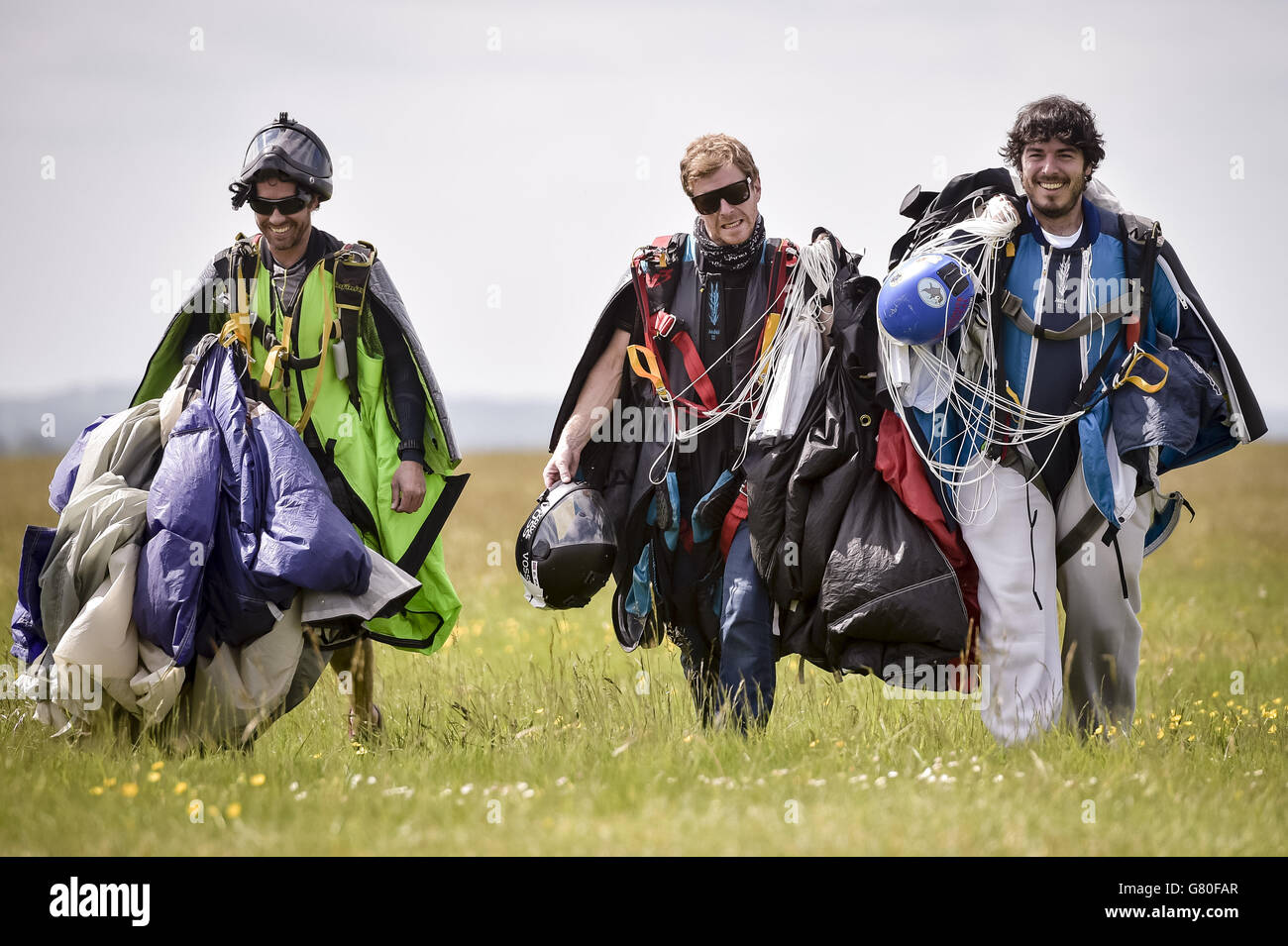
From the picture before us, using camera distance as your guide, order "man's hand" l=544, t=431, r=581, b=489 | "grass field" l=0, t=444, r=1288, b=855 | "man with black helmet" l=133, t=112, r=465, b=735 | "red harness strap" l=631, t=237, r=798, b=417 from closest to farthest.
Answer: "grass field" l=0, t=444, r=1288, b=855
"red harness strap" l=631, t=237, r=798, b=417
"man's hand" l=544, t=431, r=581, b=489
"man with black helmet" l=133, t=112, r=465, b=735

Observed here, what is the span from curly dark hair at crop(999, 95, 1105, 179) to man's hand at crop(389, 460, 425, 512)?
2.58 metres

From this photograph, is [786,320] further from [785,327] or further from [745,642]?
[745,642]

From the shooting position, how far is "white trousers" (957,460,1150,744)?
469 cm

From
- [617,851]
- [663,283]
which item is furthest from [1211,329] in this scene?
[617,851]

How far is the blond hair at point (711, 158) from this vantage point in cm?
486

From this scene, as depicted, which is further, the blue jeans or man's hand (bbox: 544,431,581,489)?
man's hand (bbox: 544,431,581,489)

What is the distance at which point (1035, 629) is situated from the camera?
15.3 feet

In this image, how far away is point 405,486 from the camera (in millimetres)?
5312

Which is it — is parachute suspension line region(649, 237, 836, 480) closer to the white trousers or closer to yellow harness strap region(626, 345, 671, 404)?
yellow harness strap region(626, 345, 671, 404)

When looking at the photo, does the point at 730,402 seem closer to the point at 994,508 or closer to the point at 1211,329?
the point at 994,508

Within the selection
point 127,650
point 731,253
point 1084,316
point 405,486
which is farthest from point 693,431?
point 127,650

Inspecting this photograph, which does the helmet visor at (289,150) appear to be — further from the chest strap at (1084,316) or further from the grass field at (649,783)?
the chest strap at (1084,316)

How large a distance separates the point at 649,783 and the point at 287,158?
270 centimetres

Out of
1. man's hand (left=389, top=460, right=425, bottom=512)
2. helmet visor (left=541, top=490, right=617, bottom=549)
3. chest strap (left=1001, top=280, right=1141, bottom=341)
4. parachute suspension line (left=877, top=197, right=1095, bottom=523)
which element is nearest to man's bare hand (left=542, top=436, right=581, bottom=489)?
helmet visor (left=541, top=490, right=617, bottom=549)
